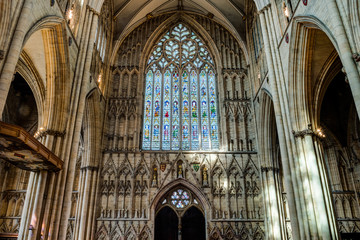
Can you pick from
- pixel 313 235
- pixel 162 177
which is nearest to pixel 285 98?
pixel 313 235

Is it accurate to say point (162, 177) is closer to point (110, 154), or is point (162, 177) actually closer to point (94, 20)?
point (110, 154)

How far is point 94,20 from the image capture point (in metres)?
14.8

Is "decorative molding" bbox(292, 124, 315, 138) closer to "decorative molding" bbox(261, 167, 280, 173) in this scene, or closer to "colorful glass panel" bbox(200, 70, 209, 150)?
"decorative molding" bbox(261, 167, 280, 173)

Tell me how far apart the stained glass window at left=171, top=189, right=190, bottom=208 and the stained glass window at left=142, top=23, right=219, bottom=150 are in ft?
8.83

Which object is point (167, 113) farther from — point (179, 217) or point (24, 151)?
point (24, 151)

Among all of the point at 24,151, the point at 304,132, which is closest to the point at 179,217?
the point at 304,132

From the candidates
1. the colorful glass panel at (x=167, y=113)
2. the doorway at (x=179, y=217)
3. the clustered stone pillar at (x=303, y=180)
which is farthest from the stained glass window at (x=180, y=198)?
the clustered stone pillar at (x=303, y=180)

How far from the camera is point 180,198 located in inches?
675

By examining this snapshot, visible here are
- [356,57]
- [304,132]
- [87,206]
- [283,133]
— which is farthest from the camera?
[87,206]

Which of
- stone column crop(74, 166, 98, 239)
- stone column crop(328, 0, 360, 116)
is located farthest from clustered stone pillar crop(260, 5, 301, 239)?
stone column crop(74, 166, 98, 239)

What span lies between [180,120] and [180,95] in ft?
5.97

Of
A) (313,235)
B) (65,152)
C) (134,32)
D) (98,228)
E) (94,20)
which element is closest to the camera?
(313,235)

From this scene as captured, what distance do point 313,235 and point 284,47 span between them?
7.49 metres

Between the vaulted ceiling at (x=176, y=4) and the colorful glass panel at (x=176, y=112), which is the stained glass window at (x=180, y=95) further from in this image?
the vaulted ceiling at (x=176, y=4)
